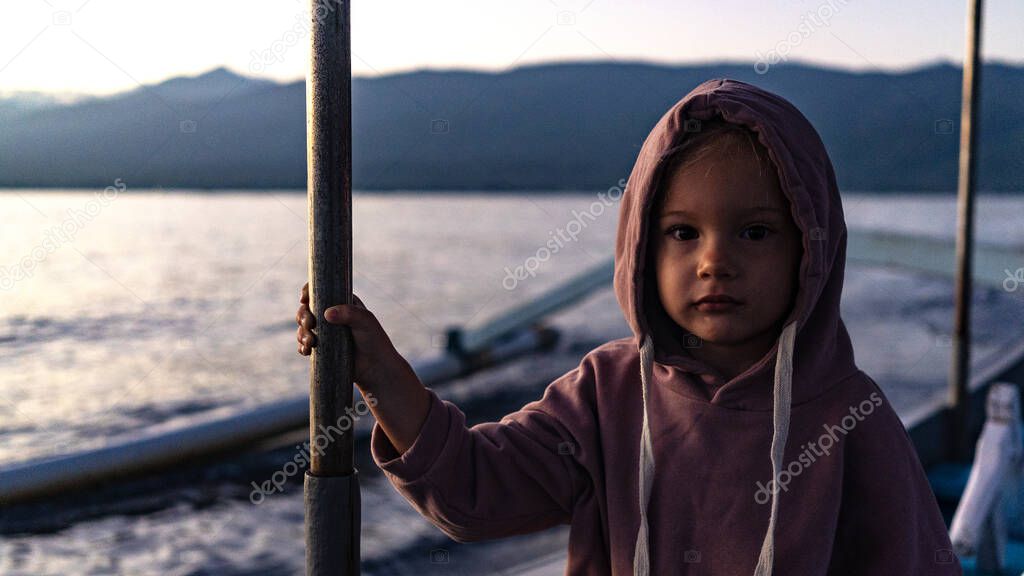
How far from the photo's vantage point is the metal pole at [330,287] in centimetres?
56

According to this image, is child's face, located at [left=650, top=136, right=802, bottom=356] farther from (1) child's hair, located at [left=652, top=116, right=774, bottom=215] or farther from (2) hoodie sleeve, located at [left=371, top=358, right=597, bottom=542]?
(2) hoodie sleeve, located at [left=371, top=358, right=597, bottom=542]

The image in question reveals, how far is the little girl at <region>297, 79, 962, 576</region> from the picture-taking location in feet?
2.58

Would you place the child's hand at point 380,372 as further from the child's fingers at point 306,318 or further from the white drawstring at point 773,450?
the white drawstring at point 773,450

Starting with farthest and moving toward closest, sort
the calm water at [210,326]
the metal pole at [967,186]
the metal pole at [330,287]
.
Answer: the calm water at [210,326], the metal pole at [967,186], the metal pole at [330,287]

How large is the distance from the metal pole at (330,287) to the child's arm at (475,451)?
0.13ft

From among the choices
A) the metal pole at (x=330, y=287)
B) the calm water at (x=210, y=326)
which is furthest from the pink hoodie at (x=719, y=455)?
the calm water at (x=210, y=326)

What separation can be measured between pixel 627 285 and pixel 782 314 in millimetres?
138

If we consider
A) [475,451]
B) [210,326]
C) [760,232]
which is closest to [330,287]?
[475,451]

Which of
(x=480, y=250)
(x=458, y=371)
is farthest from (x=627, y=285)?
(x=480, y=250)

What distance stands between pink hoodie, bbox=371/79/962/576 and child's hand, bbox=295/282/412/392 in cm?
7

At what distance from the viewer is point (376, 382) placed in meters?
0.70

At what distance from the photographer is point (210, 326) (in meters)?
6.79

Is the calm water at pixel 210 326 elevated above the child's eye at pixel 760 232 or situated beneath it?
situated beneath

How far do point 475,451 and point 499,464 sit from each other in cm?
3
